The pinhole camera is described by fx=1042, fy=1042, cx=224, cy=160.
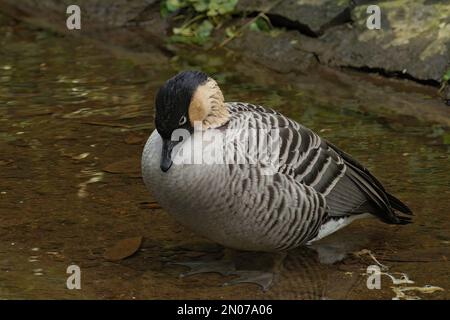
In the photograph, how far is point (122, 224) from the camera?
596 cm

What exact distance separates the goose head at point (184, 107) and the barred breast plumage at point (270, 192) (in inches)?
2.1

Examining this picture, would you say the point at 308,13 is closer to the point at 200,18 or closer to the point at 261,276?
the point at 200,18

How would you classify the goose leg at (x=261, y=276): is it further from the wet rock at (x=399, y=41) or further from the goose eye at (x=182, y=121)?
the wet rock at (x=399, y=41)

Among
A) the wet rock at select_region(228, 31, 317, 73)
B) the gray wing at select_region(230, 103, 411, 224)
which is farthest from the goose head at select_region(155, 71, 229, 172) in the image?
the wet rock at select_region(228, 31, 317, 73)

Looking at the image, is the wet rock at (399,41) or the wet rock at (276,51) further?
the wet rock at (276,51)

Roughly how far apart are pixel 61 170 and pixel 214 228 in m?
1.90

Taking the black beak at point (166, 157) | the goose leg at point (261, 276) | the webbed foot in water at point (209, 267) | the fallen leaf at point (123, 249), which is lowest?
the goose leg at point (261, 276)

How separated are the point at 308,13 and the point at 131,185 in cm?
322

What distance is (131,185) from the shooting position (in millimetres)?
6496

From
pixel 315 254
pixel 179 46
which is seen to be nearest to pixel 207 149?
pixel 315 254

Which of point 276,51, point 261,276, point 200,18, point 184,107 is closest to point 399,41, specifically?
point 276,51

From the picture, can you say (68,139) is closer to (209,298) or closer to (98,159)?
(98,159)

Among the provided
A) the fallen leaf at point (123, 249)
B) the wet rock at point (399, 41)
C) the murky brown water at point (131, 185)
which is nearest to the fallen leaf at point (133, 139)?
the murky brown water at point (131, 185)

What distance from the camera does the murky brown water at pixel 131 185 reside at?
17.4 feet
